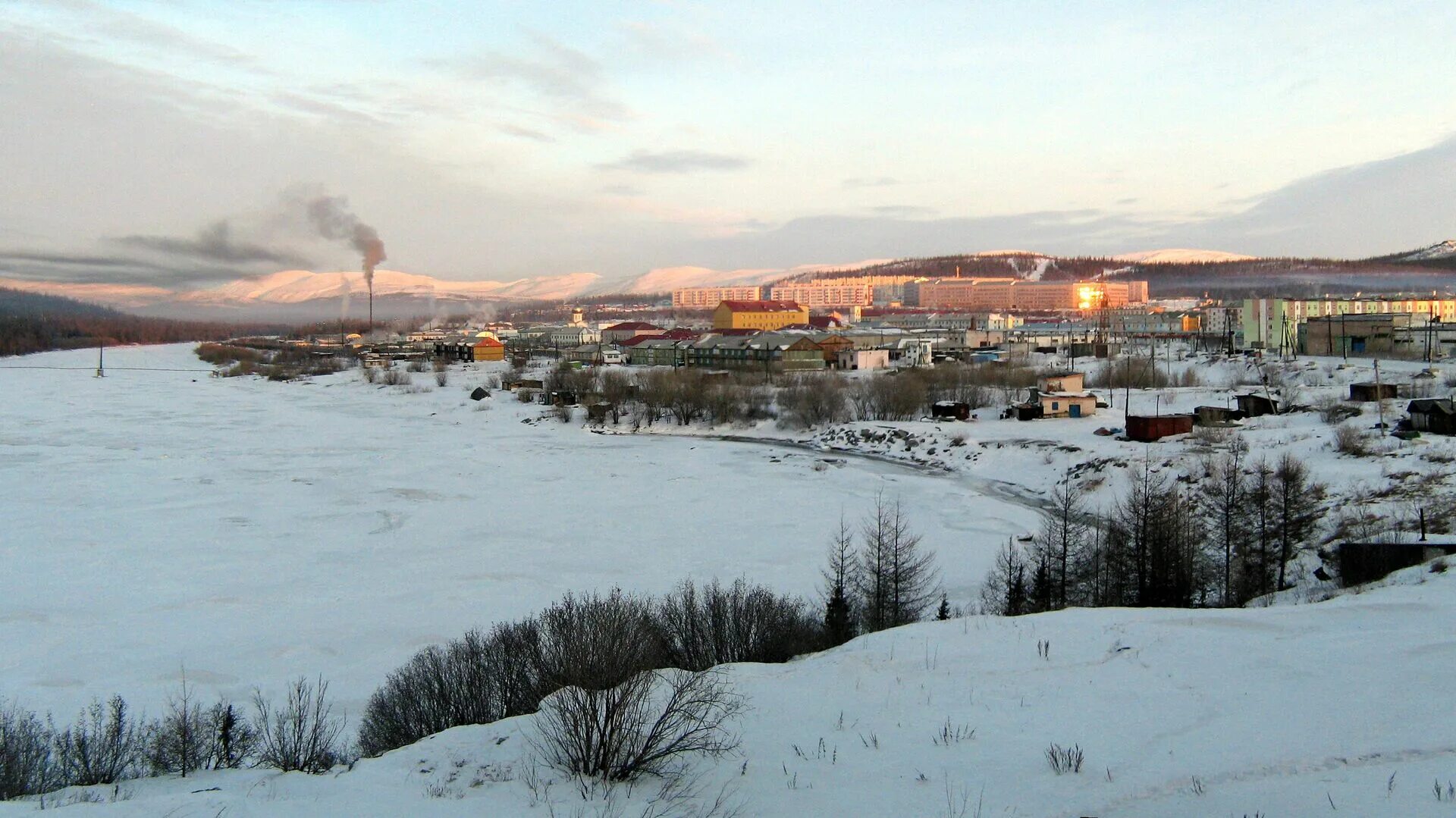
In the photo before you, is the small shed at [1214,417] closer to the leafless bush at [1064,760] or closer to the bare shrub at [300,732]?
the leafless bush at [1064,760]

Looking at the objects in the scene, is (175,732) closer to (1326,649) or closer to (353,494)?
(1326,649)

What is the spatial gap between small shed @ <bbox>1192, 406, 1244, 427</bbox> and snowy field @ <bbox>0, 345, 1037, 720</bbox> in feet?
17.0

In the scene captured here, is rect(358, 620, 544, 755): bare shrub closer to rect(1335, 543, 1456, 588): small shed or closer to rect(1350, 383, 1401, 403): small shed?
rect(1335, 543, 1456, 588): small shed

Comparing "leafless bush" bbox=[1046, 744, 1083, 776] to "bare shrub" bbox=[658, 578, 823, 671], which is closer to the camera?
"leafless bush" bbox=[1046, 744, 1083, 776]

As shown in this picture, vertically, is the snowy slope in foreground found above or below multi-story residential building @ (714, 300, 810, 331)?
below

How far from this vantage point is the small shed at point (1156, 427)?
15.2m

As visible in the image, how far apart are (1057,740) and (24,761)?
4.65 meters

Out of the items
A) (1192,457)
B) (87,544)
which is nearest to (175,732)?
(87,544)

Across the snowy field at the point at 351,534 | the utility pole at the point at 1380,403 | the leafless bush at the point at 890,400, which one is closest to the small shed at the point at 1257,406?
the utility pole at the point at 1380,403

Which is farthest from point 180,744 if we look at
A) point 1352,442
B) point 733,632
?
point 1352,442

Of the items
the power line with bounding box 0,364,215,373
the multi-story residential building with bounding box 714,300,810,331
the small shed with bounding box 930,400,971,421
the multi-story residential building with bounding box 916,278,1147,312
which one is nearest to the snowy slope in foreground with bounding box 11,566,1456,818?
the small shed with bounding box 930,400,971,421

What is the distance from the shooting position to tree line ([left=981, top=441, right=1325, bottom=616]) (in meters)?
7.56

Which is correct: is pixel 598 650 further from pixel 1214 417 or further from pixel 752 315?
pixel 752 315

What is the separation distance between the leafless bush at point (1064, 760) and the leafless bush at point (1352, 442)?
11.2m
